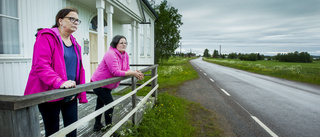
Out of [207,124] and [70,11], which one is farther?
[207,124]

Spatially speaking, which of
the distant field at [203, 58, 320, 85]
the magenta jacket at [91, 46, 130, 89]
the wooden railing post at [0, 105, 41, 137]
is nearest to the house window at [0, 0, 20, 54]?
the magenta jacket at [91, 46, 130, 89]

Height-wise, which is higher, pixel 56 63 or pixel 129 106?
pixel 56 63

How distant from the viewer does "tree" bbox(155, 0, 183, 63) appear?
27234mm

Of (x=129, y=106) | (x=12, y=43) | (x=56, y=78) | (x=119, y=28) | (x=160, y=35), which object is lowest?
(x=129, y=106)

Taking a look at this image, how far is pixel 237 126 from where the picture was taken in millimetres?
4191

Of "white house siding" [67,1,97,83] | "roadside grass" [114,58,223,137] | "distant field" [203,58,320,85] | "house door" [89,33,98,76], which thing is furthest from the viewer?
"distant field" [203,58,320,85]

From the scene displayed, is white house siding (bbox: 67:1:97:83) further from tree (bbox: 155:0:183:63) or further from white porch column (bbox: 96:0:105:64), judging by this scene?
tree (bbox: 155:0:183:63)

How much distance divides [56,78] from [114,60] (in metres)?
1.17

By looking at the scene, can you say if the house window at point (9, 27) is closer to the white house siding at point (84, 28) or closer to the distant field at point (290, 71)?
the white house siding at point (84, 28)

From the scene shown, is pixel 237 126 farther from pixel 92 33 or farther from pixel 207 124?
pixel 92 33

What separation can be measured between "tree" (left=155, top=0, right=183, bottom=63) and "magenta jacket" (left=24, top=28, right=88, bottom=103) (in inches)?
1014

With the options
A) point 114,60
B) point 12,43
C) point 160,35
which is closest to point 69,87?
point 114,60

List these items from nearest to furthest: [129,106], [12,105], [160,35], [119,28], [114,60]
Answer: [12,105] → [114,60] → [129,106] → [119,28] → [160,35]

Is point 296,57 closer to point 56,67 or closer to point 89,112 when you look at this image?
point 89,112
